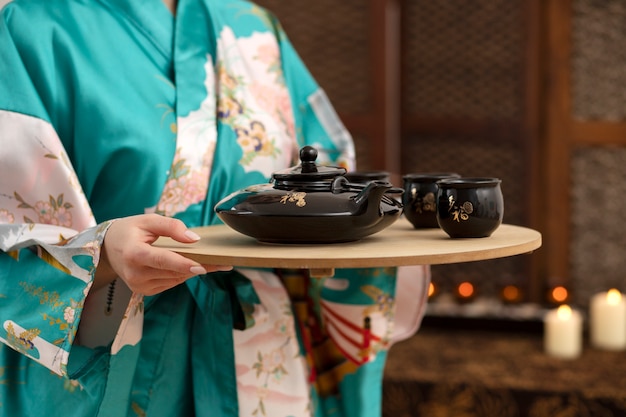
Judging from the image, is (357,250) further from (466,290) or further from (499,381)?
(466,290)

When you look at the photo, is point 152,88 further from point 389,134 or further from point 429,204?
point 389,134

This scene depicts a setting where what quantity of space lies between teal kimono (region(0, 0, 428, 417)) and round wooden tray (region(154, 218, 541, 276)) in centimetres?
14

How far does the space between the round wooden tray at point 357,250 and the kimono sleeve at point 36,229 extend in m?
0.14

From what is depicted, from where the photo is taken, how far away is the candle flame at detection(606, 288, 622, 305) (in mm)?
2286

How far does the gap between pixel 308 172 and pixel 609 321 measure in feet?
5.21

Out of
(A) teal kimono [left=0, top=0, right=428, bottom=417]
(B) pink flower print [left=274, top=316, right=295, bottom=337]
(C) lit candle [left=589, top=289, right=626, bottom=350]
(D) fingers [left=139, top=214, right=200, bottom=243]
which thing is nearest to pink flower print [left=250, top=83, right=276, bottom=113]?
(A) teal kimono [left=0, top=0, right=428, bottom=417]

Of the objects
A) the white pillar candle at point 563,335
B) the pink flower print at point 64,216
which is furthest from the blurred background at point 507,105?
the pink flower print at point 64,216

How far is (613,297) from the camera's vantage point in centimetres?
231

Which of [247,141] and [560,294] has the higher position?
[247,141]

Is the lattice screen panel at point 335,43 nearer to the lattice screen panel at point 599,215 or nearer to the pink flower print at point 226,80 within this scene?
the lattice screen panel at point 599,215

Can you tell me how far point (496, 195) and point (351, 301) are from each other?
37cm

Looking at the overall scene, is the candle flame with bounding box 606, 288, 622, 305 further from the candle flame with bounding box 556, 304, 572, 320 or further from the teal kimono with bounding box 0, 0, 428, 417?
the teal kimono with bounding box 0, 0, 428, 417

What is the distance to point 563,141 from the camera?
93.0 inches

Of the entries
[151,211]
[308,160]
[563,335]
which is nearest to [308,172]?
[308,160]
